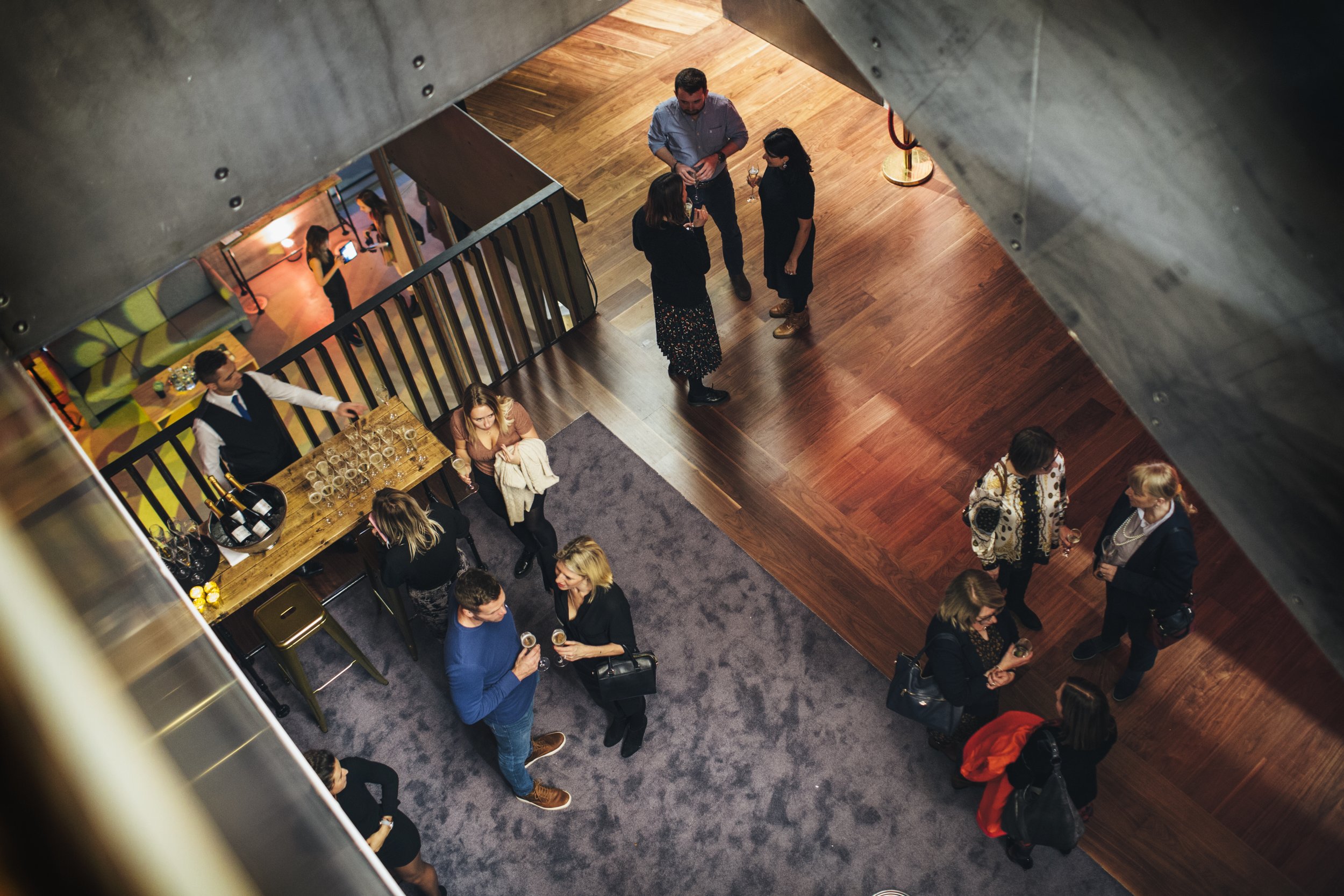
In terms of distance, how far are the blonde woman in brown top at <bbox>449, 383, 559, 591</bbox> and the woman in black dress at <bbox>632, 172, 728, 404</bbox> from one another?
120 centimetres

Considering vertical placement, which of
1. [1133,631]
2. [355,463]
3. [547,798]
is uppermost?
[355,463]

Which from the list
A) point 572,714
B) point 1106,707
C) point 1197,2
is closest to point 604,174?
point 572,714

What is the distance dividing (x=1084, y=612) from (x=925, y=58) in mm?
4194

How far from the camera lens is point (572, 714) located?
5320 millimetres

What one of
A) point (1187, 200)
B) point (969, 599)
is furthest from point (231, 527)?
point (1187, 200)

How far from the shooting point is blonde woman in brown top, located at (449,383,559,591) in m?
5.07

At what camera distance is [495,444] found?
5.17 m

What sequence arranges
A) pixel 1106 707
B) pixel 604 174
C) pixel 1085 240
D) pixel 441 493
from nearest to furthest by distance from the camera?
pixel 1085 240 < pixel 1106 707 < pixel 441 493 < pixel 604 174

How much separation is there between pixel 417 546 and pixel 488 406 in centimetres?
79

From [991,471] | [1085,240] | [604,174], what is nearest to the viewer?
[1085,240]

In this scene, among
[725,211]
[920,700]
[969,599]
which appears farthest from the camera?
[725,211]

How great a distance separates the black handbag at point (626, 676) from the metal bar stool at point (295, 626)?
1.48m

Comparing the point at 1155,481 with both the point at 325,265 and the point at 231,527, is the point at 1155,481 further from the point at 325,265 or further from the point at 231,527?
the point at 325,265

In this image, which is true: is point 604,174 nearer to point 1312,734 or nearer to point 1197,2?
point 1312,734
